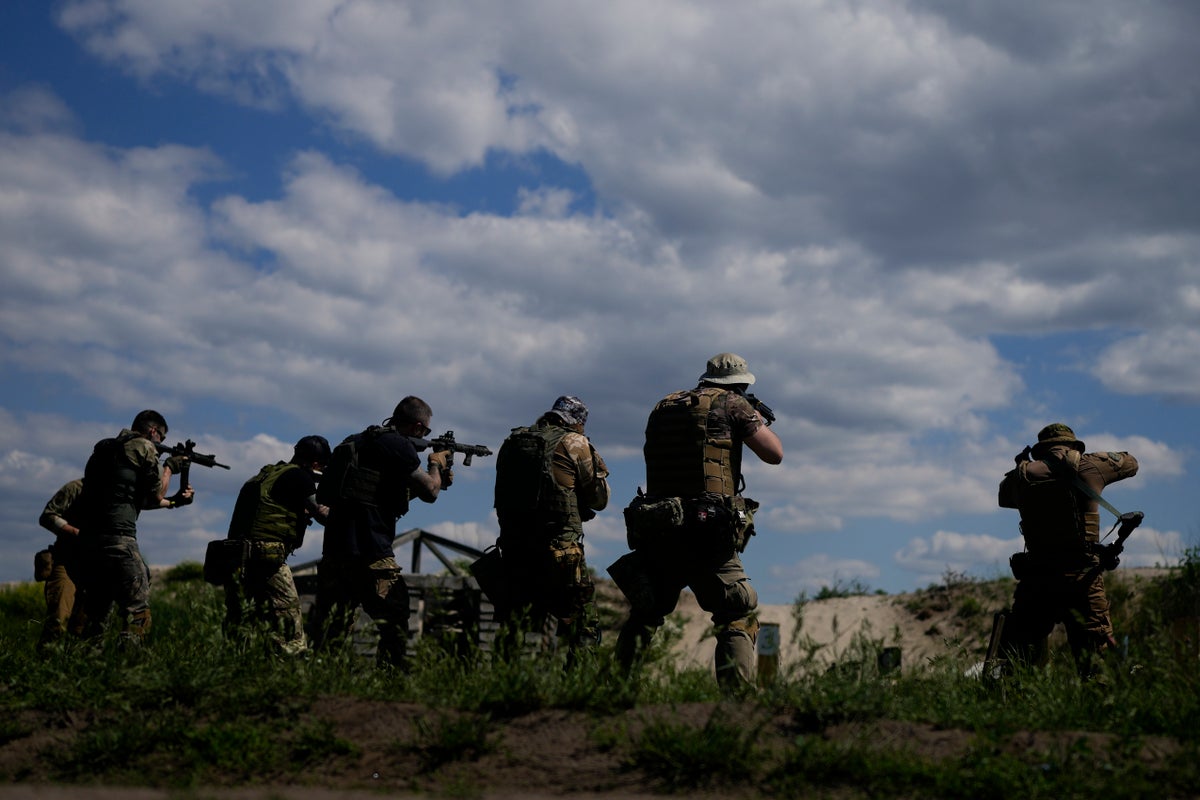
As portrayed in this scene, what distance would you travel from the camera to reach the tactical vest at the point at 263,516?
8.43m

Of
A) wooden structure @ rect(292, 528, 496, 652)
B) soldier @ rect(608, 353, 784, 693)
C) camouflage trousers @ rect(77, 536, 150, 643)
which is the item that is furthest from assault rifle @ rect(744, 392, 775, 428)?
wooden structure @ rect(292, 528, 496, 652)

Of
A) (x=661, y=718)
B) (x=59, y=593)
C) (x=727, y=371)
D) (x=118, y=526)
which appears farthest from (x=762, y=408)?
(x=59, y=593)

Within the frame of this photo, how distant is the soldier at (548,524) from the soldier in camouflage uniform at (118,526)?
2887 millimetres

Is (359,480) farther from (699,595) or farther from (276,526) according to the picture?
(699,595)

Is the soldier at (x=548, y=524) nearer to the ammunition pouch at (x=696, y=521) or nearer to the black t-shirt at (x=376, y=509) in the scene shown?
the black t-shirt at (x=376, y=509)

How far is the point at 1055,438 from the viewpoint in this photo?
7.55m

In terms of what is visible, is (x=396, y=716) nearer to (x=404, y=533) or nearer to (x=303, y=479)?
(x=303, y=479)

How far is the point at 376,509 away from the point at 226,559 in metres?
1.49

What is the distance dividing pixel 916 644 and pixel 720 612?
1124 cm

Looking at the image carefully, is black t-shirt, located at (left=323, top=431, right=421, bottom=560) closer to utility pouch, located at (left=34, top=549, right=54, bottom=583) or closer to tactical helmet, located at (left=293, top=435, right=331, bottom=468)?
tactical helmet, located at (left=293, top=435, right=331, bottom=468)

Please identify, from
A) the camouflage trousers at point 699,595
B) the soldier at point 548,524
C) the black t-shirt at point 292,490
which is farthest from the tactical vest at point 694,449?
the black t-shirt at point 292,490

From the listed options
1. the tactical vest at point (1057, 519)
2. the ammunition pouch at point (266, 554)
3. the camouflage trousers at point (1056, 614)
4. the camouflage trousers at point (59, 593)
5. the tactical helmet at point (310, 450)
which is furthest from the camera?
the camouflage trousers at point (59, 593)

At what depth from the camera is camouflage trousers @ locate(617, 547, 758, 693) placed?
245 inches

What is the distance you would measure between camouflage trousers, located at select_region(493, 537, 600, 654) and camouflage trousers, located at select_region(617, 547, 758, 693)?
2.40 feet
